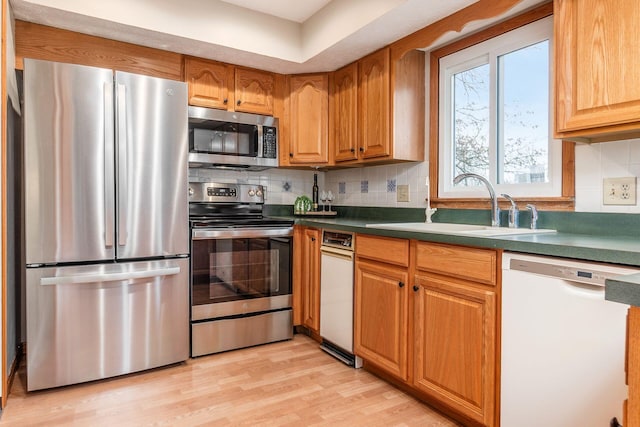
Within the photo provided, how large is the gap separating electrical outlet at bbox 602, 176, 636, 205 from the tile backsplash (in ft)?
0.06

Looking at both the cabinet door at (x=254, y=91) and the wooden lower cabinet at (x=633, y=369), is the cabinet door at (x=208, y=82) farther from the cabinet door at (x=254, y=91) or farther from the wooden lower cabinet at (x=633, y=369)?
the wooden lower cabinet at (x=633, y=369)

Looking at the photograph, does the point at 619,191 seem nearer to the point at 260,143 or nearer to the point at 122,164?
the point at 260,143

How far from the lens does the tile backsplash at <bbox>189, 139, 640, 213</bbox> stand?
1.74 meters

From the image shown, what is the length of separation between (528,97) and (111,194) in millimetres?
2379

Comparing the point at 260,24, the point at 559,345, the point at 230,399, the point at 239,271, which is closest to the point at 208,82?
the point at 260,24

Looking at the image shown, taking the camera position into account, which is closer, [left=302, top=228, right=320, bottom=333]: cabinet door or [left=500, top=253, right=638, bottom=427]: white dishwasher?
[left=500, top=253, right=638, bottom=427]: white dishwasher

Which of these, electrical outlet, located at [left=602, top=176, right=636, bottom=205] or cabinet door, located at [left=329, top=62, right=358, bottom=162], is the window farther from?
cabinet door, located at [left=329, top=62, right=358, bottom=162]

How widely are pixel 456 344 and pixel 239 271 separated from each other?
1.54m

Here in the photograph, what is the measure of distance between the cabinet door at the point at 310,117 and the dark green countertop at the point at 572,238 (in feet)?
2.10

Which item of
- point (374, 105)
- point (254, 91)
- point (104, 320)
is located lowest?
point (104, 320)

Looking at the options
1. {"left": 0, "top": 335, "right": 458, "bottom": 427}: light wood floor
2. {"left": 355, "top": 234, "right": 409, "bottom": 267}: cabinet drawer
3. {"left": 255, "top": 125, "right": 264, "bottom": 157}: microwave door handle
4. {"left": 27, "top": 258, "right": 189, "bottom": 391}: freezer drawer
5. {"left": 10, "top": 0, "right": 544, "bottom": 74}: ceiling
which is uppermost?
{"left": 10, "top": 0, "right": 544, "bottom": 74}: ceiling

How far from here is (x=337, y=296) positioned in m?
2.60

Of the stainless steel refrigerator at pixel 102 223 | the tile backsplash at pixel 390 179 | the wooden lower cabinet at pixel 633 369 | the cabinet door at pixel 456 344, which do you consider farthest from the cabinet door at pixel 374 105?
the wooden lower cabinet at pixel 633 369

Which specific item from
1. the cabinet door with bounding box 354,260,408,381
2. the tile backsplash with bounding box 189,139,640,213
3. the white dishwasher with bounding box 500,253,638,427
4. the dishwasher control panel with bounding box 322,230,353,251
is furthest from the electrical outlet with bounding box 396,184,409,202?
the white dishwasher with bounding box 500,253,638,427
